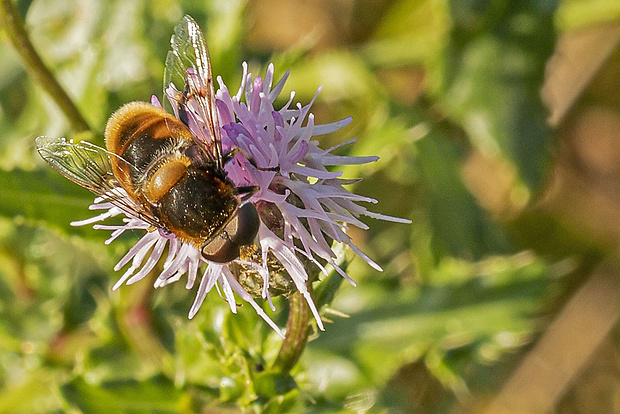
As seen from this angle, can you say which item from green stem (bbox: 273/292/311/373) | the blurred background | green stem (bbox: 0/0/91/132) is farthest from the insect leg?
green stem (bbox: 0/0/91/132)

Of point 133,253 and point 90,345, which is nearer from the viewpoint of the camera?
point 133,253

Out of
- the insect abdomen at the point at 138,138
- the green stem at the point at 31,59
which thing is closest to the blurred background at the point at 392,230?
the green stem at the point at 31,59

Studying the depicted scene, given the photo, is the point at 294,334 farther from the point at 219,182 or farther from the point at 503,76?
the point at 503,76

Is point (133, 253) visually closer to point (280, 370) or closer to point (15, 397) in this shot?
point (280, 370)

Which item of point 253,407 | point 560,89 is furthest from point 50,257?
point 560,89

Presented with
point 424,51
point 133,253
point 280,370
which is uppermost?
point 424,51
